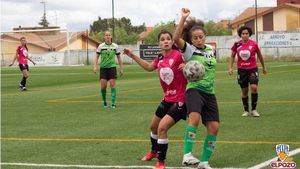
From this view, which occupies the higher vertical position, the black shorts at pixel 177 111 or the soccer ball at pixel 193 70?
the soccer ball at pixel 193 70

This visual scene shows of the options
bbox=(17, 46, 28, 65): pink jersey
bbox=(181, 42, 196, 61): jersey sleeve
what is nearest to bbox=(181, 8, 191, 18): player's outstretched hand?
bbox=(181, 42, 196, 61): jersey sleeve

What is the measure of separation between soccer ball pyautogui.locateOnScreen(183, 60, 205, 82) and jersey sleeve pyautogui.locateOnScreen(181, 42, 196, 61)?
0.20m

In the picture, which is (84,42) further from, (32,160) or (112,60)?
(32,160)

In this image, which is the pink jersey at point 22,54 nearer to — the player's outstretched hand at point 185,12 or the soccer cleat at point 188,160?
the soccer cleat at point 188,160

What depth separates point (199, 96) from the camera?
7852mm

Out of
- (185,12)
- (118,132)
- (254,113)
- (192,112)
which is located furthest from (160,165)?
(254,113)

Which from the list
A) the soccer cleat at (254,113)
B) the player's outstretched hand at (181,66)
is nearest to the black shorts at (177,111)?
the player's outstretched hand at (181,66)

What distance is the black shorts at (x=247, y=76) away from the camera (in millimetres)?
13875

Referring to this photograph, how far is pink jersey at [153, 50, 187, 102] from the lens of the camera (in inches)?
325

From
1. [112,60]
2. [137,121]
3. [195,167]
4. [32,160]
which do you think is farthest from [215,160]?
[112,60]

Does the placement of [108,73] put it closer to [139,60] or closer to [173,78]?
[139,60]

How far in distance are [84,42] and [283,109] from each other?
85715 mm

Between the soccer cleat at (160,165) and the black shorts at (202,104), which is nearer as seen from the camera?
the black shorts at (202,104)

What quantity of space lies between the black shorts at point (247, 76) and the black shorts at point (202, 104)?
6030 millimetres
